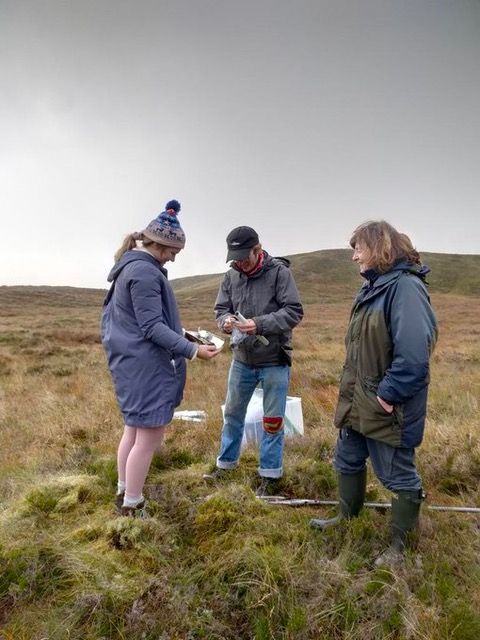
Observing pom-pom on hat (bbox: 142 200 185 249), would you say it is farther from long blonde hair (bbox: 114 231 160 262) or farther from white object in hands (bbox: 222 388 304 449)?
white object in hands (bbox: 222 388 304 449)

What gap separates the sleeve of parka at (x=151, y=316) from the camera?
2.89 metres

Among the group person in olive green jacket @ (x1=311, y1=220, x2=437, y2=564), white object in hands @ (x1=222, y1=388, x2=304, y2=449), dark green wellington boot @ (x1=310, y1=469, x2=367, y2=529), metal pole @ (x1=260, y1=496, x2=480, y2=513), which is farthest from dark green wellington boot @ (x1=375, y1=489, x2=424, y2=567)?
white object in hands @ (x1=222, y1=388, x2=304, y2=449)

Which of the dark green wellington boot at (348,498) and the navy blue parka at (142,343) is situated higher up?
the navy blue parka at (142,343)

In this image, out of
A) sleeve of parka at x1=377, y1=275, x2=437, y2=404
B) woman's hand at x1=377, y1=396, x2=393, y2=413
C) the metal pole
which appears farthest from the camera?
the metal pole

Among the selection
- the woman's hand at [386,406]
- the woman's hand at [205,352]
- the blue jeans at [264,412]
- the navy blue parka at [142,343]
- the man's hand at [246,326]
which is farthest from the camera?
the blue jeans at [264,412]

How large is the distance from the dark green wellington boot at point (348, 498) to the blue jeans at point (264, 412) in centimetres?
76

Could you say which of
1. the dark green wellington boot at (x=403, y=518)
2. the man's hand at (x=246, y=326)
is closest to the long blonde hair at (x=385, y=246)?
the man's hand at (x=246, y=326)

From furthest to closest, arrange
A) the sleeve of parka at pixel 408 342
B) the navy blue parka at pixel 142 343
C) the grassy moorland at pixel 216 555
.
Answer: the navy blue parka at pixel 142 343 → the sleeve of parka at pixel 408 342 → the grassy moorland at pixel 216 555

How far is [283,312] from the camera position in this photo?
12.5 ft

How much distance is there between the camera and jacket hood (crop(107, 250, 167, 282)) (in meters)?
3.02

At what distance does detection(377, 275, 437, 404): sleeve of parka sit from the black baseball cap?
1.41 m

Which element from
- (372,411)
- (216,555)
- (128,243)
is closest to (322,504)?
(216,555)

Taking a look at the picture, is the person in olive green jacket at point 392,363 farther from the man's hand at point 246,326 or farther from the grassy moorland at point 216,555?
the man's hand at point 246,326

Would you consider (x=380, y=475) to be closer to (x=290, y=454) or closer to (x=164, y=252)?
(x=290, y=454)
